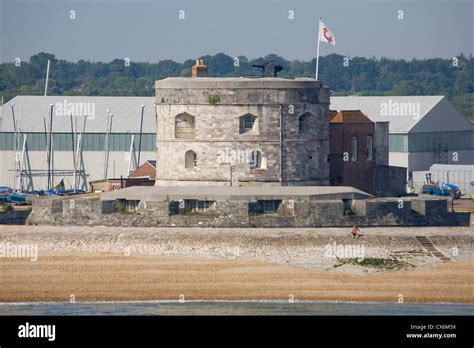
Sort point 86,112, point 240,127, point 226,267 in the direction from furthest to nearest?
point 86,112 → point 240,127 → point 226,267

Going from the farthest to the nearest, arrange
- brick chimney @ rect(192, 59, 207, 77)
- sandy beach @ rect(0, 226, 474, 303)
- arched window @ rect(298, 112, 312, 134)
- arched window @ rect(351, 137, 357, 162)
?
arched window @ rect(351, 137, 357, 162) → brick chimney @ rect(192, 59, 207, 77) → arched window @ rect(298, 112, 312, 134) → sandy beach @ rect(0, 226, 474, 303)

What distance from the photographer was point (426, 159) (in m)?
129

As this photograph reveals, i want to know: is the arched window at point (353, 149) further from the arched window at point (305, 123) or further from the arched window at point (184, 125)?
the arched window at point (184, 125)

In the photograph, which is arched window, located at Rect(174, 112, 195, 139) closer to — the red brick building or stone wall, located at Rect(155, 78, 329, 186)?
stone wall, located at Rect(155, 78, 329, 186)

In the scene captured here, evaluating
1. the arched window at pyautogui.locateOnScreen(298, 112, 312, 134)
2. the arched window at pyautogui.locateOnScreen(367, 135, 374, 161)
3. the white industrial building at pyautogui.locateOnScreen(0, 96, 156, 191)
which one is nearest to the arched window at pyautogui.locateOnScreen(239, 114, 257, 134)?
the arched window at pyautogui.locateOnScreen(298, 112, 312, 134)

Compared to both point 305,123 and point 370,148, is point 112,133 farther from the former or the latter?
point 305,123

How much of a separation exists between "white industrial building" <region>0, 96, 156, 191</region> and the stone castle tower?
40.6m

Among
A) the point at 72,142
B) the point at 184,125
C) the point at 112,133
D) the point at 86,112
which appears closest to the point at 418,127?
the point at 112,133

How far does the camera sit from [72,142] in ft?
411

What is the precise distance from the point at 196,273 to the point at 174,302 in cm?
404

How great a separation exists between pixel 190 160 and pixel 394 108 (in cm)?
5074

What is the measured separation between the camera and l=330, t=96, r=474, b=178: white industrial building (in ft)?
413
